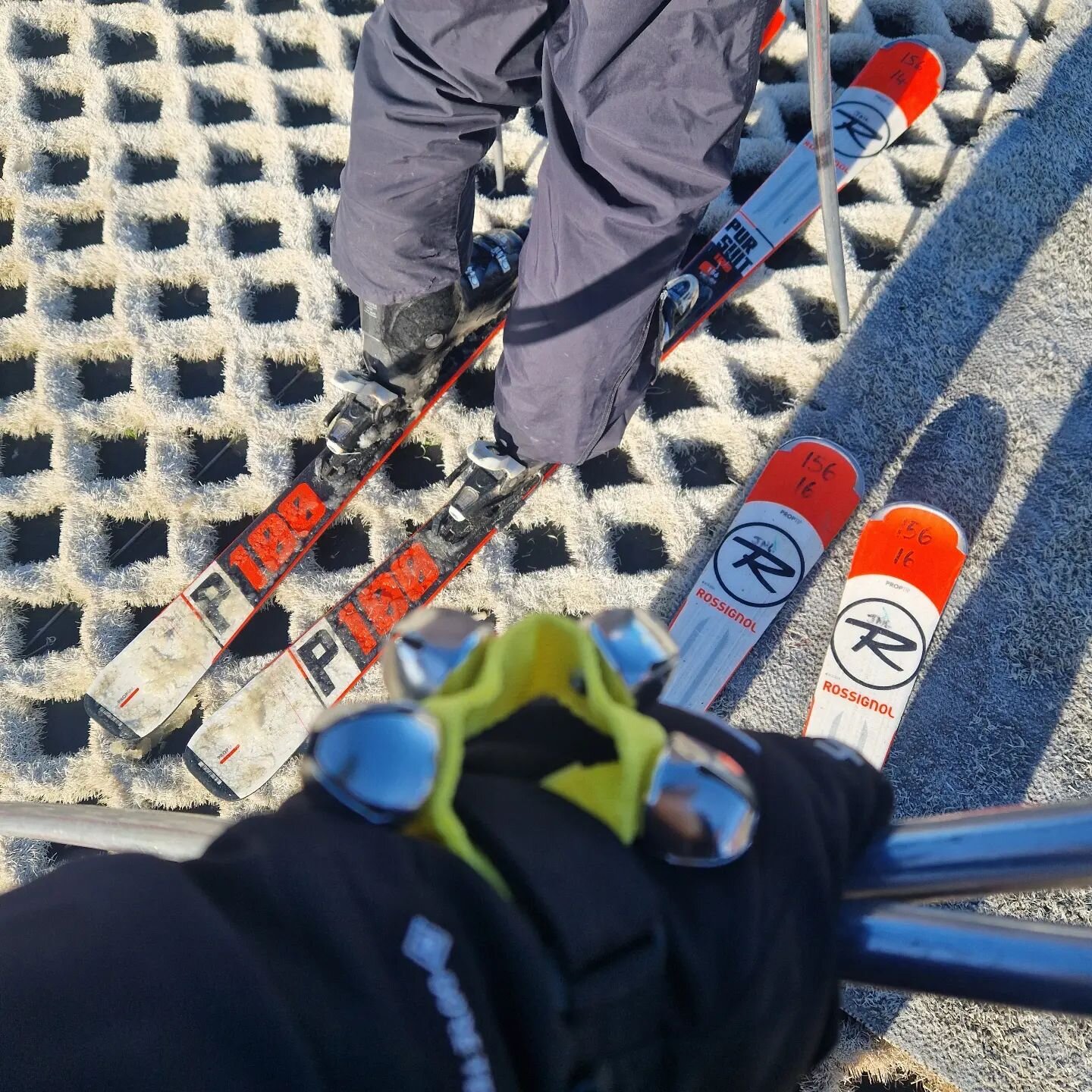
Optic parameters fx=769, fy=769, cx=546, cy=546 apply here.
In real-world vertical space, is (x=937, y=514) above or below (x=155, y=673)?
above

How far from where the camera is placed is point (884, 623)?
148 centimetres

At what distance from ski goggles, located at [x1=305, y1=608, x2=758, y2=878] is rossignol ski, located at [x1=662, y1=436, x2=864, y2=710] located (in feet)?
3.12

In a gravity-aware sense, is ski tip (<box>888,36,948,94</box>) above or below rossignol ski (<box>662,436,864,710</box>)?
above

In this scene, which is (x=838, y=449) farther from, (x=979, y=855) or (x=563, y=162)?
(x=979, y=855)

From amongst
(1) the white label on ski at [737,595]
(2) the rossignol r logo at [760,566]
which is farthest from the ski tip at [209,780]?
(2) the rossignol r logo at [760,566]

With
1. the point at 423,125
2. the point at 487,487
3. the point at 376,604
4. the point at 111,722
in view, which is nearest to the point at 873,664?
the point at 487,487

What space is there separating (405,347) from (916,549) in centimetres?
109

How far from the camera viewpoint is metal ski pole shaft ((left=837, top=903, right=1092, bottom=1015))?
1.51 feet

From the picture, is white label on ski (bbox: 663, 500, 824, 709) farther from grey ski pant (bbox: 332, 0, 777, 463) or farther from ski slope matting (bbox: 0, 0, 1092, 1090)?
grey ski pant (bbox: 332, 0, 777, 463)

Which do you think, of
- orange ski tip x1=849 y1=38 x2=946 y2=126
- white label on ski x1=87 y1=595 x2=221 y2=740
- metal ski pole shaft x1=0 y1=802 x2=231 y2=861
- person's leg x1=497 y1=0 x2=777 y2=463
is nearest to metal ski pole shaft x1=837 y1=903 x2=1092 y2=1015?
metal ski pole shaft x1=0 y1=802 x2=231 y2=861

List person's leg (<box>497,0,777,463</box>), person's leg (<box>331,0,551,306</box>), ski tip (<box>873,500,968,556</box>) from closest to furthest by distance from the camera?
person's leg (<box>497,0,777,463</box>)
person's leg (<box>331,0,551,306</box>)
ski tip (<box>873,500,968,556</box>)

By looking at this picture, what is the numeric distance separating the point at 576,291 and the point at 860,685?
90cm

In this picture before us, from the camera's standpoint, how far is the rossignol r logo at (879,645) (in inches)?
Result: 57.1

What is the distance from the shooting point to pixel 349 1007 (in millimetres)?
370
